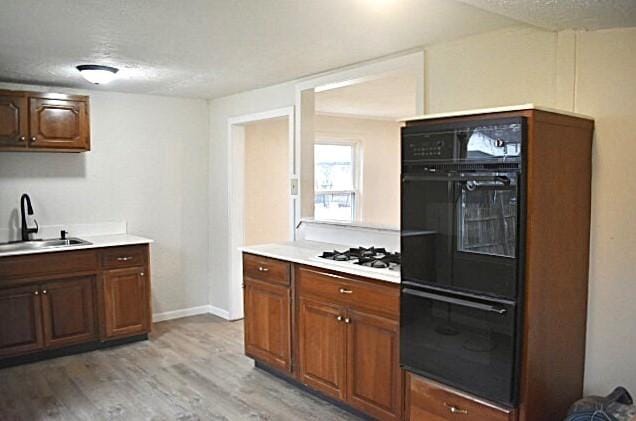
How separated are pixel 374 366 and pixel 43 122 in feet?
10.7

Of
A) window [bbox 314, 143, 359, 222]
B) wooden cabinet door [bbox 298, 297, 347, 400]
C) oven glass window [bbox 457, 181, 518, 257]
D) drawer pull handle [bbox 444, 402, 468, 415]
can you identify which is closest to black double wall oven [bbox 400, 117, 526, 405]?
oven glass window [bbox 457, 181, 518, 257]

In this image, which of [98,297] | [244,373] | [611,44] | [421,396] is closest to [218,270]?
[98,297]

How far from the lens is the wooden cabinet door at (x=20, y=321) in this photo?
391cm

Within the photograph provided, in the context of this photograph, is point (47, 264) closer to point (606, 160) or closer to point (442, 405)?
point (442, 405)

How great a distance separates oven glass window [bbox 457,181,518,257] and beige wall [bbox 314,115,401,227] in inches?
185

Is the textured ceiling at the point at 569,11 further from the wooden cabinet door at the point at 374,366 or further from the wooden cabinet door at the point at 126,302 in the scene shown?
the wooden cabinet door at the point at 126,302

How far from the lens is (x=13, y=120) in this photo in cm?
411

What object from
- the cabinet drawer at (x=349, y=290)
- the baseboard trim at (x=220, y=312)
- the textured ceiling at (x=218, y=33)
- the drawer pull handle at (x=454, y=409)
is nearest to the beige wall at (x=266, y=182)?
the baseboard trim at (x=220, y=312)

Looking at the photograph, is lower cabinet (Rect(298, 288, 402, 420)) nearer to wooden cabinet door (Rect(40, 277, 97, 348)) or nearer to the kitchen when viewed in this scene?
the kitchen

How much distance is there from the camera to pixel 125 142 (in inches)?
195

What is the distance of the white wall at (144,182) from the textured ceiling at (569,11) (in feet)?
12.4

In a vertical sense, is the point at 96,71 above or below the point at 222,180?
above

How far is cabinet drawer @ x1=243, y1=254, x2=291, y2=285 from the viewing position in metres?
3.55

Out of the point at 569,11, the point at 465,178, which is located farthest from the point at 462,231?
the point at 569,11
